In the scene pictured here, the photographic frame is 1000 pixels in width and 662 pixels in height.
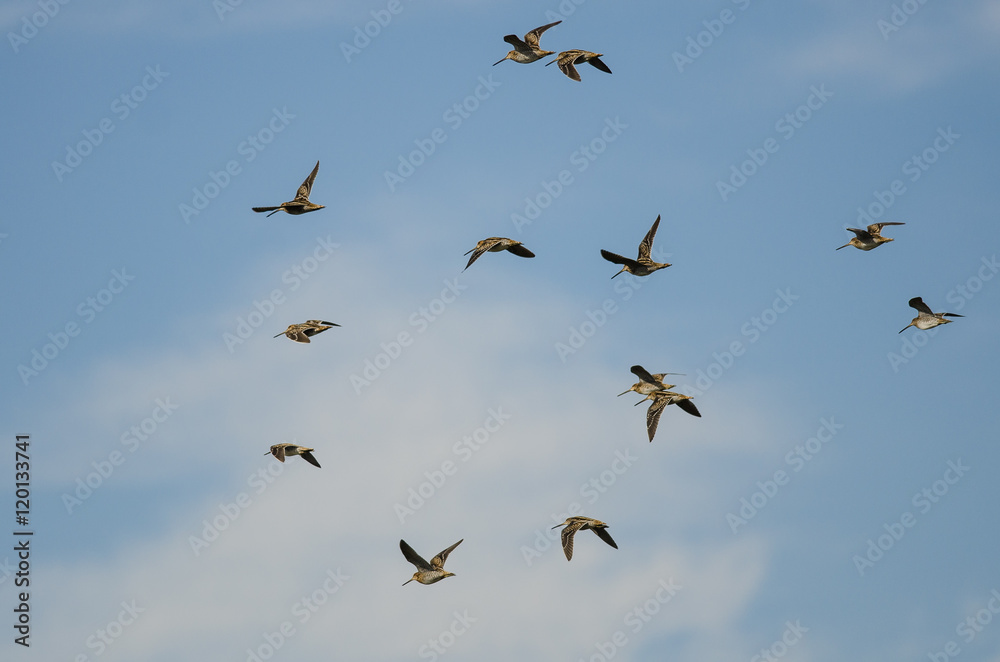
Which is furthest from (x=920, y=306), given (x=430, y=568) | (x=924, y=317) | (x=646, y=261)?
(x=430, y=568)

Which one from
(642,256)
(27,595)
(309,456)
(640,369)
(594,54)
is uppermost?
(594,54)

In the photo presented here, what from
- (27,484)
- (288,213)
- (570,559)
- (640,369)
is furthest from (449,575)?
(27,484)

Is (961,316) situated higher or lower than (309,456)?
higher

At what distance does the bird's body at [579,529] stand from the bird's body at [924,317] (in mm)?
17927

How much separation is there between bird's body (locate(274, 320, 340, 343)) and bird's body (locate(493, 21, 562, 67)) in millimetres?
14138

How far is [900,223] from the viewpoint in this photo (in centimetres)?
7144

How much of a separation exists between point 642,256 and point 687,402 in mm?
6603

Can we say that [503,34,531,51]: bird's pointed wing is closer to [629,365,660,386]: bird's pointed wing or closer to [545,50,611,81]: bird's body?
[545,50,611,81]: bird's body

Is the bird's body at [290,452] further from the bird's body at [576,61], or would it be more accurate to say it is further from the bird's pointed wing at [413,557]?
the bird's body at [576,61]

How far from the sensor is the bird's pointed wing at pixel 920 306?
2938 inches

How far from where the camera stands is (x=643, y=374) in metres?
72.3

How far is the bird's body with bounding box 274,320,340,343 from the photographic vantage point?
7225cm

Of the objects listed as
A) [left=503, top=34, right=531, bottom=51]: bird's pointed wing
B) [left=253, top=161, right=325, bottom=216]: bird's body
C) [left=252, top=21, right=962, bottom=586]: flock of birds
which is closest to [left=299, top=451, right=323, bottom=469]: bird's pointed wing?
[left=252, top=21, right=962, bottom=586]: flock of birds

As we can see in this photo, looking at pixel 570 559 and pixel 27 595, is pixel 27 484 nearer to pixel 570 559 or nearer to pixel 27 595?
pixel 27 595
